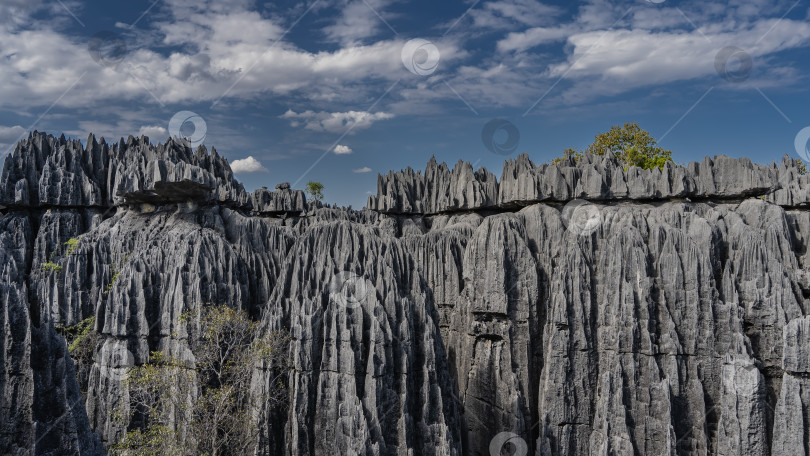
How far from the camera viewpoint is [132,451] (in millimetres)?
19438

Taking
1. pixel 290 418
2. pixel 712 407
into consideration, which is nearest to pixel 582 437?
pixel 712 407

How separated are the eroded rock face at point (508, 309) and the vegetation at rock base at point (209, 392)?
2.04ft

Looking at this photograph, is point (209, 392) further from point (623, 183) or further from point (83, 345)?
point (623, 183)

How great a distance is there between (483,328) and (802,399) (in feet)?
46.2

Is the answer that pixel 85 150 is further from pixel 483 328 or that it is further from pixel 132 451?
pixel 483 328

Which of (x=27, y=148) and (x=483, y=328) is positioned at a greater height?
(x=27, y=148)

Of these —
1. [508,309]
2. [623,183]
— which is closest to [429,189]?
[623,183]

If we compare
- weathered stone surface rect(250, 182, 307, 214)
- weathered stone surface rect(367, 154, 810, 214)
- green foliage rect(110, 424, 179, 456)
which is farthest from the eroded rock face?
weathered stone surface rect(250, 182, 307, 214)

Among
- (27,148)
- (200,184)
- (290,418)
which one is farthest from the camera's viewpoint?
(27,148)

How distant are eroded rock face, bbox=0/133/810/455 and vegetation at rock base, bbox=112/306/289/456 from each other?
62cm

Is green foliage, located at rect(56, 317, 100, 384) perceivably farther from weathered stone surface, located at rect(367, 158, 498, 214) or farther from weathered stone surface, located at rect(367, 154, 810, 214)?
weathered stone surface, located at rect(367, 154, 810, 214)

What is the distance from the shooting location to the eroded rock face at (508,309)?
19203mm

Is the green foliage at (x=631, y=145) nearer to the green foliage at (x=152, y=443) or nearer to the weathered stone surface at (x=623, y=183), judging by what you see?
the weathered stone surface at (x=623, y=183)

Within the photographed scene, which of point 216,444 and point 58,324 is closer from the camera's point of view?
point 216,444
